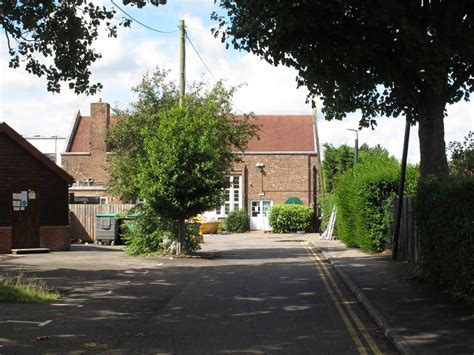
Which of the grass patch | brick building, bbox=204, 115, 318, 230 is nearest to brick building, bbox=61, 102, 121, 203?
brick building, bbox=204, 115, 318, 230

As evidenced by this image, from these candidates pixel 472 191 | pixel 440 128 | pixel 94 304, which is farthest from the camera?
pixel 440 128

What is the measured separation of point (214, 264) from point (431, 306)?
1110 centimetres

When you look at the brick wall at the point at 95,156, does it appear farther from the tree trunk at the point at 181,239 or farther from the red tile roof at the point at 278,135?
the tree trunk at the point at 181,239

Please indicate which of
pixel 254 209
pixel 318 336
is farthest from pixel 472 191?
pixel 254 209

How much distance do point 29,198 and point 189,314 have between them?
1731 centimetres

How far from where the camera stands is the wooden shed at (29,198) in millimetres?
25109

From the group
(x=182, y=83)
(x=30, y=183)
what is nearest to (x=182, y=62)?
(x=182, y=83)

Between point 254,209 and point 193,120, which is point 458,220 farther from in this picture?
point 254,209


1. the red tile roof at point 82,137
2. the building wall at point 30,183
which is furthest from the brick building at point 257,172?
the building wall at point 30,183

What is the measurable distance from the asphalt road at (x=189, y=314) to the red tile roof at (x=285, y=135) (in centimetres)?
3374

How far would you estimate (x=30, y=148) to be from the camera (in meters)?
25.9

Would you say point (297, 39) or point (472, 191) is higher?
point (297, 39)

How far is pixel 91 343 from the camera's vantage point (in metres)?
8.22

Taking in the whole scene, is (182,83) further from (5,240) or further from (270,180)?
(270,180)
